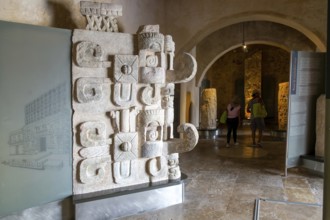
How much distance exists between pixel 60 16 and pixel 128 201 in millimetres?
2283

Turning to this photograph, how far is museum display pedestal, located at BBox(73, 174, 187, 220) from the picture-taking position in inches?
111

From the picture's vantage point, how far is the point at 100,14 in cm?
301

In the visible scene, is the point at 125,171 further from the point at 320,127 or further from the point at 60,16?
the point at 320,127

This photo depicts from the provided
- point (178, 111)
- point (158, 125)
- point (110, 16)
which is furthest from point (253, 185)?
point (178, 111)

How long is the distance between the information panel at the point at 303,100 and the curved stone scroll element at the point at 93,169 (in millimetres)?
3020

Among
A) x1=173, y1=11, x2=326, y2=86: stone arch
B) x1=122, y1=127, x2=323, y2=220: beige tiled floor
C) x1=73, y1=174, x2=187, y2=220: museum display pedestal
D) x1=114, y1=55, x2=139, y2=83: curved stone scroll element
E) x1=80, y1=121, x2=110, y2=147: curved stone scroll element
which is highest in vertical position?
x1=173, y1=11, x2=326, y2=86: stone arch

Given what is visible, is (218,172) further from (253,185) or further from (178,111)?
(178,111)

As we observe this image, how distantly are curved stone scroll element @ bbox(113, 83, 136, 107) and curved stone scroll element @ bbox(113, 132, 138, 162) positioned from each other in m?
0.35

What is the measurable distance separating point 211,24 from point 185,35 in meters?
0.59

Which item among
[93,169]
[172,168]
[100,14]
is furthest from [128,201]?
[100,14]

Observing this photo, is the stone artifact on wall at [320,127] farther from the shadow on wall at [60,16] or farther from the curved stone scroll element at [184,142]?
the shadow on wall at [60,16]

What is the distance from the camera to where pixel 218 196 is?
3596 millimetres

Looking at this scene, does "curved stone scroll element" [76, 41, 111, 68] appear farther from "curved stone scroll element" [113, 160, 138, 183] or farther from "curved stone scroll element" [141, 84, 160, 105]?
"curved stone scroll element" [113, 160, 138, 183]

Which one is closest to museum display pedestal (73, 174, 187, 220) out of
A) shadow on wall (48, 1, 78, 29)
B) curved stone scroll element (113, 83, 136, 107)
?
curved stone scroll element (113, 83, 136, 107)
